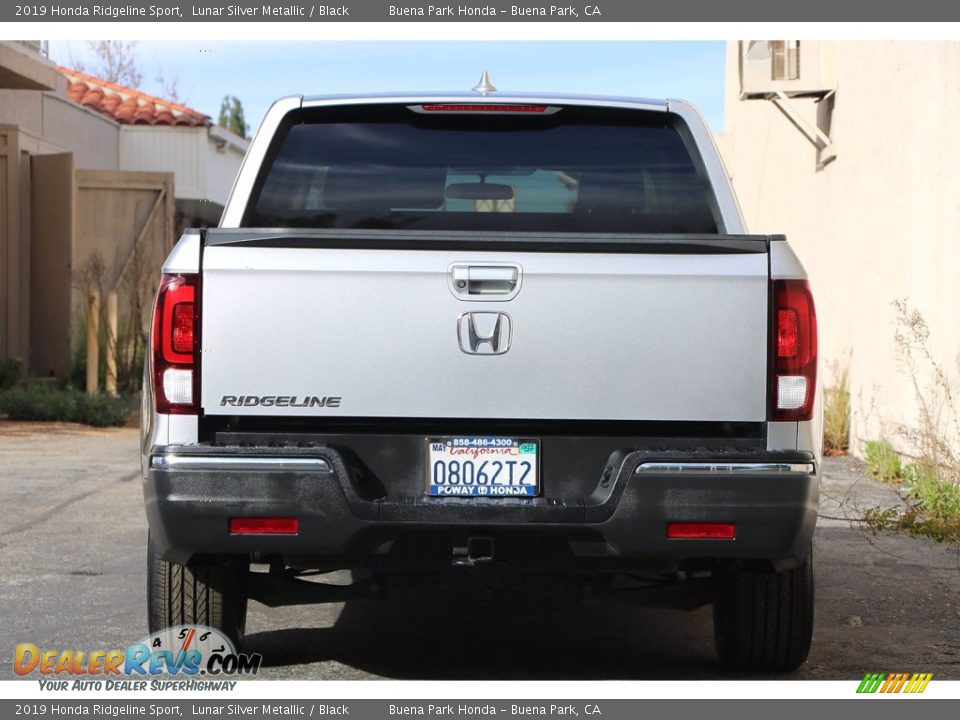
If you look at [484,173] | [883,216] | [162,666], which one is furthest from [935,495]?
[162,666]

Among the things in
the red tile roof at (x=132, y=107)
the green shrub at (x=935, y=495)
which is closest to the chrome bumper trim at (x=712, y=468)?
the green shrub at (x=935, y=495)

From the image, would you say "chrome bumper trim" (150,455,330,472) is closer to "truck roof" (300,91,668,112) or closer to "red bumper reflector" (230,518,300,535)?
"red bumper reflector" (230,518,300,535)

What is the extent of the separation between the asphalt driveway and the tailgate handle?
153 centimetres

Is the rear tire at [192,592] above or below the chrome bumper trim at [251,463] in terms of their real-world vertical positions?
below

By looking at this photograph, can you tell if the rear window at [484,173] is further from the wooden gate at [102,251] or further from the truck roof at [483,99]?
the wooden gate at [102,251]

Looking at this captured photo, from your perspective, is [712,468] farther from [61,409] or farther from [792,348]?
[61,409]

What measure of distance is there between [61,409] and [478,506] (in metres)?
11.2

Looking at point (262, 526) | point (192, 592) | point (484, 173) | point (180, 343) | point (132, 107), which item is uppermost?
point (132, 107)

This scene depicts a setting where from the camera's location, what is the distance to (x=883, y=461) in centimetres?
1086

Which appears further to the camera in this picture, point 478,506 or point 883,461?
point 883,461

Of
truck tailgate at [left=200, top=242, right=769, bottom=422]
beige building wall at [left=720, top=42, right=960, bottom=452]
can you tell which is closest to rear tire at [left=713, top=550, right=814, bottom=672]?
truck tailgate at [left=200, top=242, right=769, bottom=422]

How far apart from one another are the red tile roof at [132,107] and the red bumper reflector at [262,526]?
1928cm

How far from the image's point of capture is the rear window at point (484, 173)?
4.98 meters
